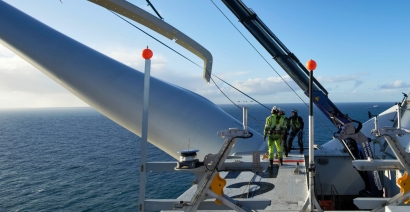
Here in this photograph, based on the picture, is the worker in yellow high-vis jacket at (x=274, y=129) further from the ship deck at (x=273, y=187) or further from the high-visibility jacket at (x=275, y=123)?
the ship deck at (x=273, y=187)

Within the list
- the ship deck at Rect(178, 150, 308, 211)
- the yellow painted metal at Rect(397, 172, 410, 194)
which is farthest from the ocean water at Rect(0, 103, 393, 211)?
the yellow painted metal at Rect(397, 172, 410, 194)

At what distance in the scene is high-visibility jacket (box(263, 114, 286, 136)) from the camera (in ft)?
32.4

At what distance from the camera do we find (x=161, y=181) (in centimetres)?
2883

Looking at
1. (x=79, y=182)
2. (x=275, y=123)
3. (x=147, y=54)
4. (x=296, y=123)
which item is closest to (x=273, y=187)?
(x=275, y=123)

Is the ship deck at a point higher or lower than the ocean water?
higher

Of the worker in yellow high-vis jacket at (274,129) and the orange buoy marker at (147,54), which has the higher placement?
the orange buoy marker at (147,54)

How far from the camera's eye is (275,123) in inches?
392

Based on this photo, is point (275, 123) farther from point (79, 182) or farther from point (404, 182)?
point (79, 182)

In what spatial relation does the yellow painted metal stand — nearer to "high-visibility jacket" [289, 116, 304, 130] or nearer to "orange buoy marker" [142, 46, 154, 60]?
"orange buoy marker" [142, 46, 154, 60]

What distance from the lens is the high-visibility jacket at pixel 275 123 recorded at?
988 cm

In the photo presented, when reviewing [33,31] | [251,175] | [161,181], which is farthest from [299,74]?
[161,181]

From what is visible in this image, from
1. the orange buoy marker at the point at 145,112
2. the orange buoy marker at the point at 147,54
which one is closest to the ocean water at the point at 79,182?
the orange buoy marker at the point at 145,112

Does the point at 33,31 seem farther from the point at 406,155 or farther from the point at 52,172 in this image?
the point at 52,172

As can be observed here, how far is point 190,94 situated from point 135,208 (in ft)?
44.9
